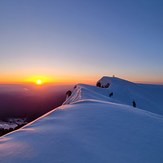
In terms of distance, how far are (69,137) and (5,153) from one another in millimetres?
1069

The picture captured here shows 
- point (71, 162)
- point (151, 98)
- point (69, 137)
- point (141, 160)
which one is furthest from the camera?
point (151, 98)

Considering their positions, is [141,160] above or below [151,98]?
above

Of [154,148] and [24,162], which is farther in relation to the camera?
[154,148]

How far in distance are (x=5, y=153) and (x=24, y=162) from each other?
0.55 metres

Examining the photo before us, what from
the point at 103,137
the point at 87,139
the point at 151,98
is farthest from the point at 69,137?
the point at 151,98

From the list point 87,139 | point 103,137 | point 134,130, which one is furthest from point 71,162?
point 134,130

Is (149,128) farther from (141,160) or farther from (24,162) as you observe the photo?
(24,162)

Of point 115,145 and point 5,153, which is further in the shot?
point 115,145

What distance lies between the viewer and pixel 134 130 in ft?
15.2

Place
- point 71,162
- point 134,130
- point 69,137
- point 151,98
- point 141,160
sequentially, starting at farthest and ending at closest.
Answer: point 151,98
point 134,130
point 69,137
point 141,160
point 71,162

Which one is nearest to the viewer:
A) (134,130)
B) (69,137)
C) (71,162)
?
(71,162)

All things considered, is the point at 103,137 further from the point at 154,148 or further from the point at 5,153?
the point at 5,153

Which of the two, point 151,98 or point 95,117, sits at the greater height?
point 95,117

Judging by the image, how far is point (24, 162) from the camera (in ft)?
10.1
